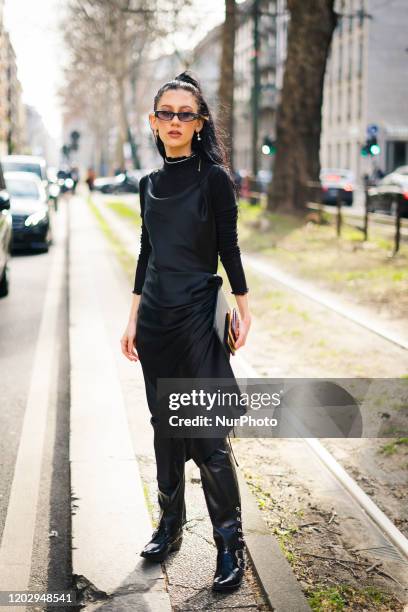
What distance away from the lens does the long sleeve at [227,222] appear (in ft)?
11.1

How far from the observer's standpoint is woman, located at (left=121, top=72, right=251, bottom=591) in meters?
3.38

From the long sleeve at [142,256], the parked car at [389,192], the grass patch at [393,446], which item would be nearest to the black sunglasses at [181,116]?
the long sleeve at [142,256]

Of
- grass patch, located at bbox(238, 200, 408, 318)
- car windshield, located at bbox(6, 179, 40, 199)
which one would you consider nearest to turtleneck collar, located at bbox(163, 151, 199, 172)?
grass patch, located at bbox(238, 200, 408, 318)

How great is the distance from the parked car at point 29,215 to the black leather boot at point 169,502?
1451cm

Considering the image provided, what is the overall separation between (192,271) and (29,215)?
14935 mm

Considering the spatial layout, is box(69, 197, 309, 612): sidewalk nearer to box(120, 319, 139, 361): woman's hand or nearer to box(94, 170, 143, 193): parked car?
box(120, 319, 139, 361): woman's hand

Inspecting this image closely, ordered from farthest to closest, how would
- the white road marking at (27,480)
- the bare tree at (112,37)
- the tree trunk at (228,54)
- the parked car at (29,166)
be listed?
1. the bare tree at (112,37)
2. the tree trunk at (228,54)
3. the parked car at (29,166)
4. the white road marking at (27,480)

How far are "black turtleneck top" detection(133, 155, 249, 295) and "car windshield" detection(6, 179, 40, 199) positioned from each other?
52.4ft

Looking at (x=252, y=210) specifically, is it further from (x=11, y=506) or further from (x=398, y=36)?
(x=398, y=36)

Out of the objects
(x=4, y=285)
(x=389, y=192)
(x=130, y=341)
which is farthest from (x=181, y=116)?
(x=389, y=192)

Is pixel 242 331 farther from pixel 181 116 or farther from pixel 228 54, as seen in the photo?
pixel 228 54

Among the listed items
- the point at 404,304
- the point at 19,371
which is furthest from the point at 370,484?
the point at 404,304

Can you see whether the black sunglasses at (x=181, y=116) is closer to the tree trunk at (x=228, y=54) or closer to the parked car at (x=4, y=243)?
the parked car at (x=4, y=243)

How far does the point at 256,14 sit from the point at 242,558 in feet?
86.5
